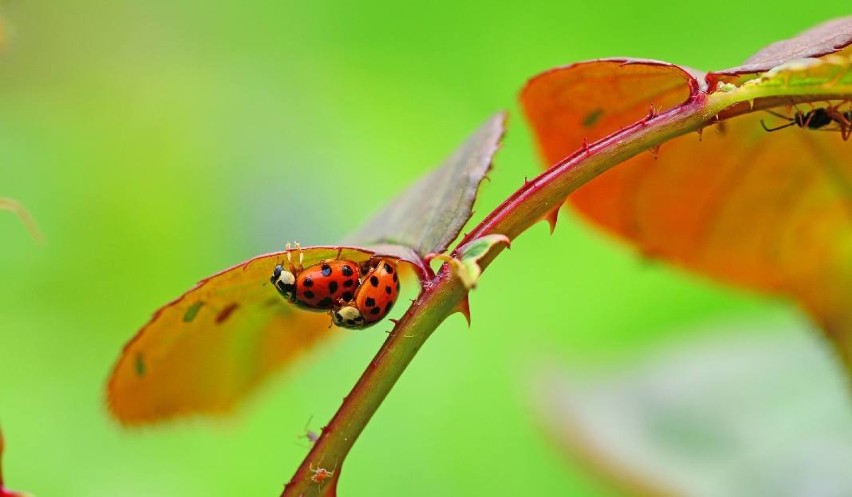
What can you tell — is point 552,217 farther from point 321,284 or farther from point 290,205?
point 290,205

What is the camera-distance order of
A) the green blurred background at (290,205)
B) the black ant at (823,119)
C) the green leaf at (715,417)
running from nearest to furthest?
the black ant at (823,119)
the green leaf at (715,417)
the green blurred background at (290,205)

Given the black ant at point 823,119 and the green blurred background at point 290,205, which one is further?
the green blurred background at point 290,205

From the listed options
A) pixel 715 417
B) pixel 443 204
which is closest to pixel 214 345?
pixel 443 204

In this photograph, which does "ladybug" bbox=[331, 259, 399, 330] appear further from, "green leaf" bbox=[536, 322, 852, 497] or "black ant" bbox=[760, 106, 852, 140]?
"green leaf" bbox=[536, 322, 852, 497]

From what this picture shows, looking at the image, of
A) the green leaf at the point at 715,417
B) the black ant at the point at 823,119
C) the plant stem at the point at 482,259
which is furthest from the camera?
the green leaf at the point at 715,417

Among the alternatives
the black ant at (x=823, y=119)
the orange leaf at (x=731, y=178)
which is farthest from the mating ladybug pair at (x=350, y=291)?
the black ant at (x=823, y=119)

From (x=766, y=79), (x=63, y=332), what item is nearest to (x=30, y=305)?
(x=63, y=332)

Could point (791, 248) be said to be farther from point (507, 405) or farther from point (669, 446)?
point (507, 405)

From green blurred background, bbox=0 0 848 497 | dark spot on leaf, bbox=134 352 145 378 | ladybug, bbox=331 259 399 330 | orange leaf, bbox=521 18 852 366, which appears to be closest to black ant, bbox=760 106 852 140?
orange leaf, bbox=521 18 852 366

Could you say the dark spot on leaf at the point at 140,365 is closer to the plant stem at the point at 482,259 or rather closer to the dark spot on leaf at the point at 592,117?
the plant stem at the point at 482,259
